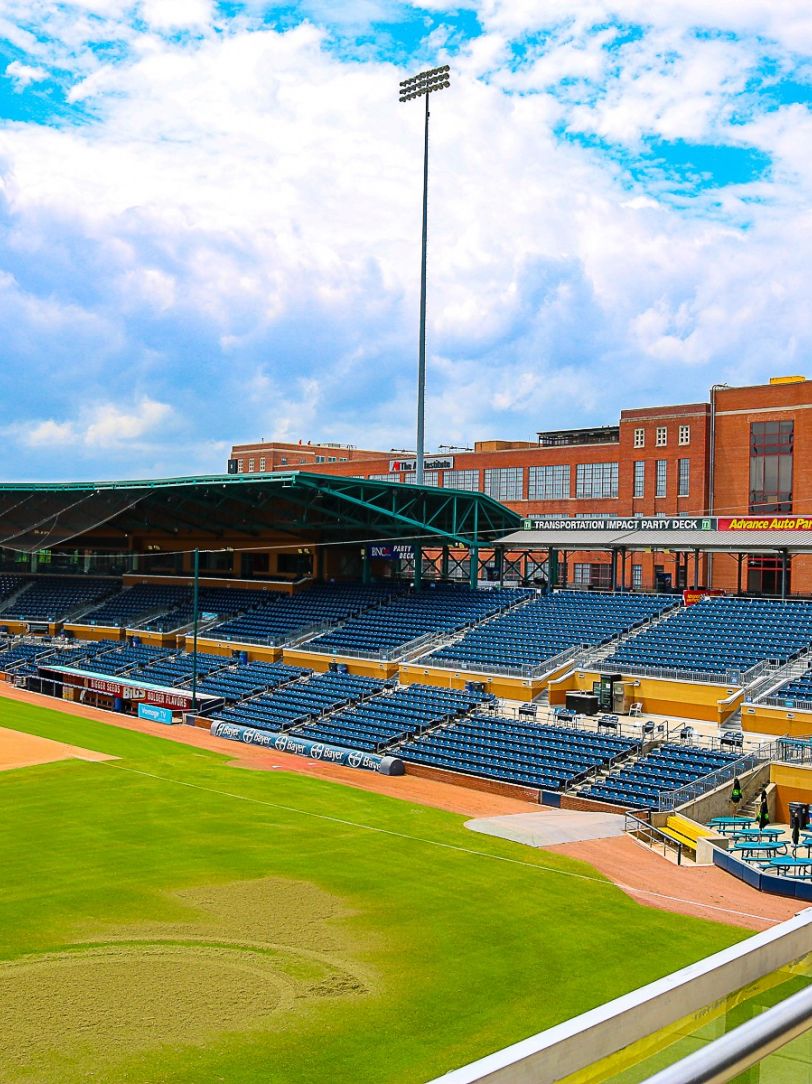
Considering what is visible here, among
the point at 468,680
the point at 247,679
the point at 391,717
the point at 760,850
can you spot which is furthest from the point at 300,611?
the point at 760,850

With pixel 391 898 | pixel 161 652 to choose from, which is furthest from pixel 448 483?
pixel 391 898

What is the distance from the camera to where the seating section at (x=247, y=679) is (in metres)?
56.6

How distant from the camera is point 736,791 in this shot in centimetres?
3375

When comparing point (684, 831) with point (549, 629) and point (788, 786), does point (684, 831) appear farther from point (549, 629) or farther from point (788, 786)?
point (549, 629)

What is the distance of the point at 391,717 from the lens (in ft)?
157

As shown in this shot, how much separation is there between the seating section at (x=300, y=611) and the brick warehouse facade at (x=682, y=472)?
35.0 ft

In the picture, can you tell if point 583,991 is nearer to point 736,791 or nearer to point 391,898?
point 391,898

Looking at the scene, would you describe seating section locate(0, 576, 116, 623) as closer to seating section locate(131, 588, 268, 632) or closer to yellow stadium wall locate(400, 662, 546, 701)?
seating section locate(131, 588, 268, 632)

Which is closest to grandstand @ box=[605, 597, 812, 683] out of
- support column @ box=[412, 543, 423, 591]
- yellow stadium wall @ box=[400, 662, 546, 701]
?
yellow stadium wall @ box=[400, 662, 546, 701]

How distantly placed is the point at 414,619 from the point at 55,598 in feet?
121

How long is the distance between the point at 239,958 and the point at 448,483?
8519 cm

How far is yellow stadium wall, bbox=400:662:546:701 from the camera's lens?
4725 centimetres

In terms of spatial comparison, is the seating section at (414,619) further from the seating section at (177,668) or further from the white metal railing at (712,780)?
the white metal railing at (712,780)

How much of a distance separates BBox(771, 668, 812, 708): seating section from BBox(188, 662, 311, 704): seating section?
2657 centimetres
